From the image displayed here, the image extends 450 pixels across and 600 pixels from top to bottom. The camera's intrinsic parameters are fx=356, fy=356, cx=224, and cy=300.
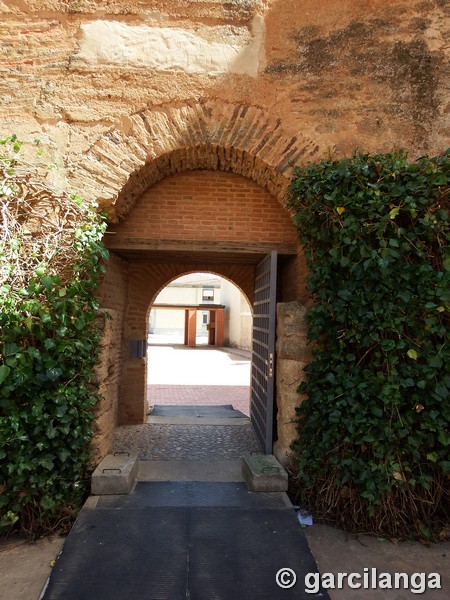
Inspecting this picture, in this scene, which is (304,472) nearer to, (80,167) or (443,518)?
(443,518)

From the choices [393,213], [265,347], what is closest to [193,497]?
[265,347]

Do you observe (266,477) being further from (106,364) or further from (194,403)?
(194,403)

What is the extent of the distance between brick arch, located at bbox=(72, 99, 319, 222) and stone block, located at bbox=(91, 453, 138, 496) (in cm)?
239

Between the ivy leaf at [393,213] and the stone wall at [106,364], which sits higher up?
the ivy leaf at [393,213]

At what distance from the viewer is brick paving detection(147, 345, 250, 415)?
859cm

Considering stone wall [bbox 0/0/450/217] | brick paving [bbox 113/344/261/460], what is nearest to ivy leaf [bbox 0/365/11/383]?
brick paving [bbox 113/344/261/460]

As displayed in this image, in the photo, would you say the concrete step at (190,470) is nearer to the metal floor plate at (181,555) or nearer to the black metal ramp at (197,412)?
the metal floor plate at (181,555)

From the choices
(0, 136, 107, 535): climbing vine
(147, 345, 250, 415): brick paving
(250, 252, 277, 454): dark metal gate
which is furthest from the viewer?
(147, 345, 250, 415): brick paving

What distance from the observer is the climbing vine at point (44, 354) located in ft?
→ 9.49

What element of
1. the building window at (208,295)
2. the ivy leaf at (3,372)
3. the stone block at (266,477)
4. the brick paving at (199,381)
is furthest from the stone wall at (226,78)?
the building window at (208,295)

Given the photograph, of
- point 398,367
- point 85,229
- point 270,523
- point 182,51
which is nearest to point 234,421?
point 270,523

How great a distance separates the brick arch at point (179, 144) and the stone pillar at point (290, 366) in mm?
1356

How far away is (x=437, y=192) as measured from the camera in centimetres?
286

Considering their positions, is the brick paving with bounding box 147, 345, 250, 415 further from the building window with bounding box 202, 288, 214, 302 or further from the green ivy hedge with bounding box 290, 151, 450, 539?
the building window with bounding box 202, 288, 214, 302
